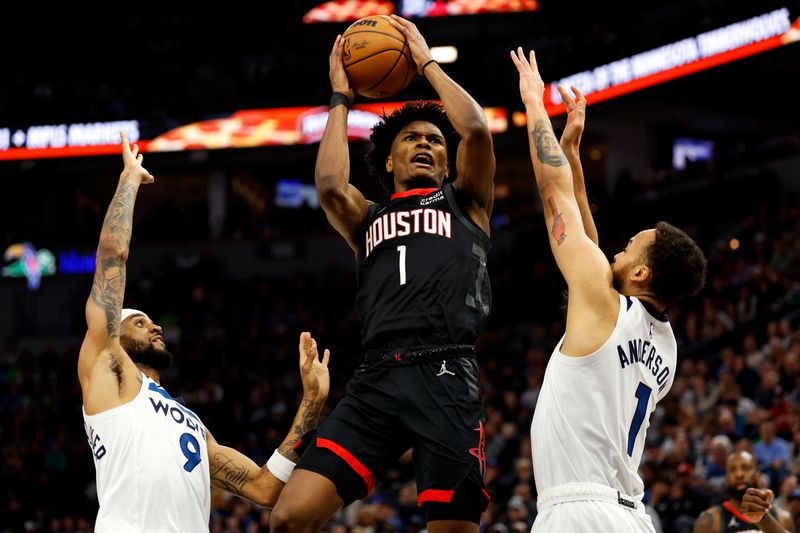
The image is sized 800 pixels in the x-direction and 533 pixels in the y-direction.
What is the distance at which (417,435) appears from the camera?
15.0 feet

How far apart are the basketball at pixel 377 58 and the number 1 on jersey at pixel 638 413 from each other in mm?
1879

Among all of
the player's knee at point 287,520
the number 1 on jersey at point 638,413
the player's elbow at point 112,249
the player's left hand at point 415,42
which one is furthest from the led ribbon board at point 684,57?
the player's knee at point 287,520

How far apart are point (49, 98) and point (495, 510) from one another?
54.6 feet

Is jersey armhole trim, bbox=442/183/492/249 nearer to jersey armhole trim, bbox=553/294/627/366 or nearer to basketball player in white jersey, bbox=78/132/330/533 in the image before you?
jersey armhole trim, bbox=553/294/627/366

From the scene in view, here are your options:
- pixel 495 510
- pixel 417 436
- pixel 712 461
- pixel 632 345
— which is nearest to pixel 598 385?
pixel 632 345

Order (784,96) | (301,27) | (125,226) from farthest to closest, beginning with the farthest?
(301,27) → (784,96) → (125,226)

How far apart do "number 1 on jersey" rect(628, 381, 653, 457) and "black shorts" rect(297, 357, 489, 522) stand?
2.12 ft

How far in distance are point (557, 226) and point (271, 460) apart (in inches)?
74.5

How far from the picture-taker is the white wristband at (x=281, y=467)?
5.22 meters

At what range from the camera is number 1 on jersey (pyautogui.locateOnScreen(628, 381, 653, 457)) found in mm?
4316

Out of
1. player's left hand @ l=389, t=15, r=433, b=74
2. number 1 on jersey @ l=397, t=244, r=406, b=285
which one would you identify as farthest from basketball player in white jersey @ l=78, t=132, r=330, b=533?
player's left hand @ l=389, t=15, r=433, b=74

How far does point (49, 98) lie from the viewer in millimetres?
24625

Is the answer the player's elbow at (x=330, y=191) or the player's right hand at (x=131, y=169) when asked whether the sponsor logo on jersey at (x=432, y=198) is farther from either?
the player's right hand at (x=131, y=169)

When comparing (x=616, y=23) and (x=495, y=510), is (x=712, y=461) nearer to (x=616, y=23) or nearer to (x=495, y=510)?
(x=495, y=510)
